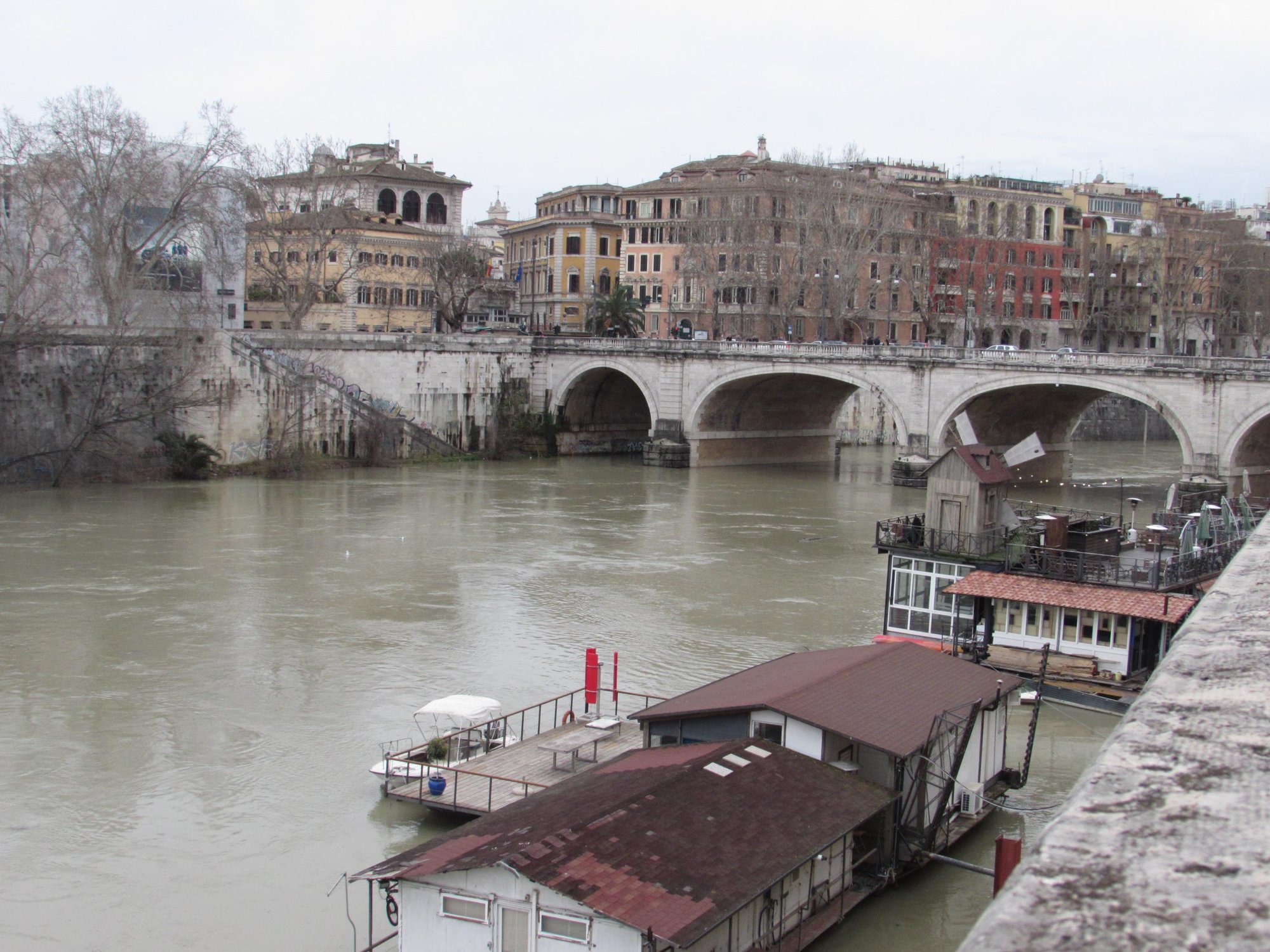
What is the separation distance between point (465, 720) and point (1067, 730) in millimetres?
6289

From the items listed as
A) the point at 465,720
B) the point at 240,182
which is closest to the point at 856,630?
the point at 465,720

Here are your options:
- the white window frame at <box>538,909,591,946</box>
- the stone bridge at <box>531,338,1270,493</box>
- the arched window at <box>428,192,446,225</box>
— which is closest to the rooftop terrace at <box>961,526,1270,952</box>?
the white window frame at <box>538,909,591,946</box>

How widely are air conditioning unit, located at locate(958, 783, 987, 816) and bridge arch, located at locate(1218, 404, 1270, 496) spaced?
75.6 feet

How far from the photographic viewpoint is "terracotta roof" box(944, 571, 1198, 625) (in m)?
14.5

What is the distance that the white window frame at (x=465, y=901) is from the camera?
8.38 meters

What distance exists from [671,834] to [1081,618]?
8.03 metres

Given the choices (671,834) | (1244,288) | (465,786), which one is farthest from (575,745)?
(1244,288)

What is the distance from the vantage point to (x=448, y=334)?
42500 mm

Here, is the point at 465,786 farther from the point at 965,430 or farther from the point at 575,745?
the point at 965,430

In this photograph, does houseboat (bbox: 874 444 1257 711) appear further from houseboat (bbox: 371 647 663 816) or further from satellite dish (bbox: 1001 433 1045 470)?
houseboat (bbox: 371 647 663 816)

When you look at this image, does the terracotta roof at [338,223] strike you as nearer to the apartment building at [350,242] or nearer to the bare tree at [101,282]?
the apartment building at [350,242]

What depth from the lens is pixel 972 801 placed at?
1188cm

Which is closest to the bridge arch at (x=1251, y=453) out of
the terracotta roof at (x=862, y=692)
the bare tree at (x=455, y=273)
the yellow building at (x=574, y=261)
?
the terracotta roof at (x=862, y=692)

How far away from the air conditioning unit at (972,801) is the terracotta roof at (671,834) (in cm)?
173
